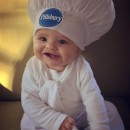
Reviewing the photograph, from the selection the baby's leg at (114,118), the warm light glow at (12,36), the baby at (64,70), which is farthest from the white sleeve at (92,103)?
the warm light glow at (12,36)

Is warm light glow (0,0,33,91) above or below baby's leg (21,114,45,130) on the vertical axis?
above

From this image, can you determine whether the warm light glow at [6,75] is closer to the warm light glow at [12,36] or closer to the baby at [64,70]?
the warm light glow at [12,36]

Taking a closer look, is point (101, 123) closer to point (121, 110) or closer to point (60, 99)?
point (60, 99)

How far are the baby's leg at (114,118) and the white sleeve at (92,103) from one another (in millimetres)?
101

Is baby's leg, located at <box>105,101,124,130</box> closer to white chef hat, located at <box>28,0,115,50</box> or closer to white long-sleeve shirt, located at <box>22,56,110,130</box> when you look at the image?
white long-sleeve shirt, located at <box>22,56,110,130</box>

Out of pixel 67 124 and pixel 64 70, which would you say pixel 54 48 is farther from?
pixel 67 124

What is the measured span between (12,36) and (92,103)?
0.37m

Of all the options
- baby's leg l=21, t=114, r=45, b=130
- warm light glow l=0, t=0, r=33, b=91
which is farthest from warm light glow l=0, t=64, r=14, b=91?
baby's leg l=21, t=114, r=45, b=130

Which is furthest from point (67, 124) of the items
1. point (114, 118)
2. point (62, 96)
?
point (114, 118)

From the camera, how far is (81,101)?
0.73 m

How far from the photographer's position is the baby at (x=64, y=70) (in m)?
0.65

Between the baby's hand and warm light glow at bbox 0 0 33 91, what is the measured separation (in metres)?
0.31

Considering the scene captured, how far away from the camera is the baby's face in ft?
2.14

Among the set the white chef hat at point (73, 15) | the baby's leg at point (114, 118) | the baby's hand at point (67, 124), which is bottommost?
the baby's leg at point (114, 118)
